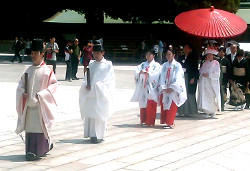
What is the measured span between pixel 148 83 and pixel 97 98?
2.13 metres

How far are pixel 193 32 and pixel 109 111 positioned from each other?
3.41 meters

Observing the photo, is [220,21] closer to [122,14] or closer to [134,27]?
[122,14]

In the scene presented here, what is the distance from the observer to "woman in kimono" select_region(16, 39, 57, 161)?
314 inches

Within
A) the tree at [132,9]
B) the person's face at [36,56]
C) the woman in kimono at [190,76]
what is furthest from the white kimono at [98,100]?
the tree at [132,9]

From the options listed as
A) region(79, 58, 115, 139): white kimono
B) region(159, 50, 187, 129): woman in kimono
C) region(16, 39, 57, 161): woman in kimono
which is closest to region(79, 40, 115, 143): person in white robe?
region(79, 58, 115, 139): white kimono

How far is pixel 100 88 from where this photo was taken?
368 inches

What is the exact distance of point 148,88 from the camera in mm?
11195

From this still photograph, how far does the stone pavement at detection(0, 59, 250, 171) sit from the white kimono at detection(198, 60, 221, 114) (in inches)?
13.2

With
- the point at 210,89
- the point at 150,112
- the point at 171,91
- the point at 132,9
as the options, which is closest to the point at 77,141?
the point at 150,112

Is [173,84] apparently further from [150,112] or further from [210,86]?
[210,86]

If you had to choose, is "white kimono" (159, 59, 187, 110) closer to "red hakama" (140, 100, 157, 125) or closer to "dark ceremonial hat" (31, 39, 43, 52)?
"red hakama" (140, 100, 157, 125)

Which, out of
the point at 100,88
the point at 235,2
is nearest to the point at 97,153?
the point at 100,88

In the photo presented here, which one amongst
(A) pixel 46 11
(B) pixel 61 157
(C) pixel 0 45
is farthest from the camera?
(C) pixel 0 45

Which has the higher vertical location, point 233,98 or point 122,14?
point 122,14
